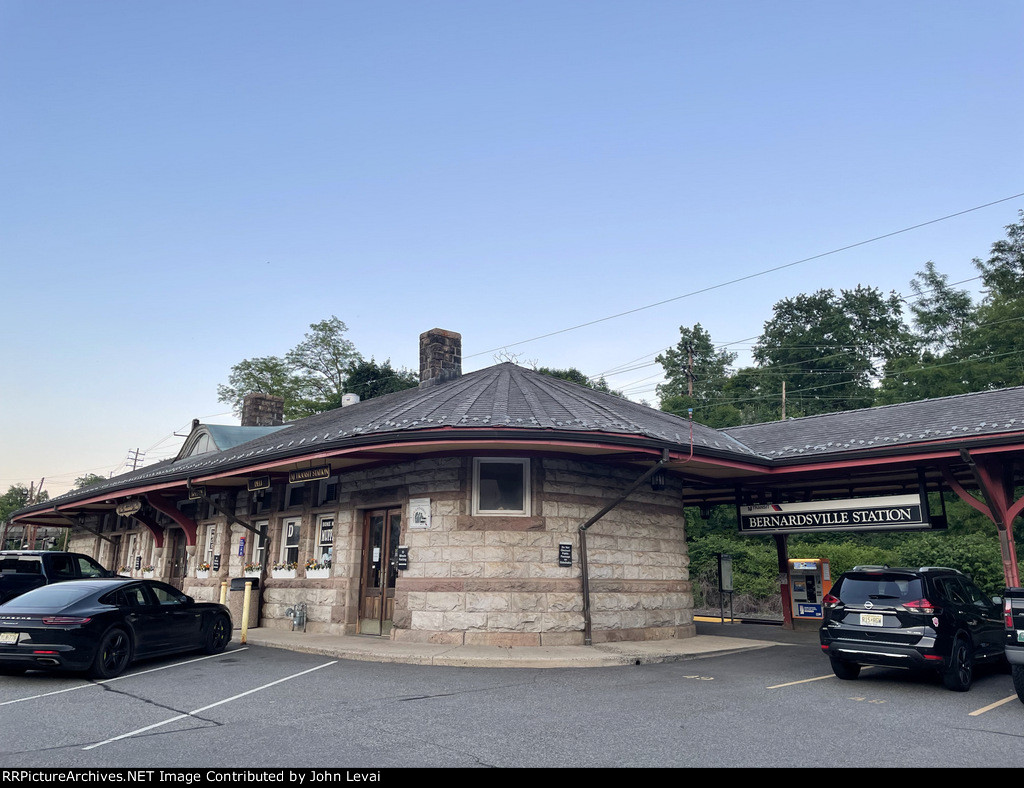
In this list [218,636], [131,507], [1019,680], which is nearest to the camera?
[1019,680]

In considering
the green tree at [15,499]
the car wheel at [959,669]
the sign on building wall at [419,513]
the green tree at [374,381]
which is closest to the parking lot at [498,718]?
the car wheel at [959,669]

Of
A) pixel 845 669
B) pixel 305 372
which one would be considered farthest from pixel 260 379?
pixel 845 669

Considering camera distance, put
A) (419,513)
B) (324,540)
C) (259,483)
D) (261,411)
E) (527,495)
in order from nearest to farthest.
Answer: (527,495), (419,513), (324,540), (259,483), (261,411)

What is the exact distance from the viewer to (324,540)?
1603 cm

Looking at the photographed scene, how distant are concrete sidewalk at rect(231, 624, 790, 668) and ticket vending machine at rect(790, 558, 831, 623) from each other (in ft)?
17.8

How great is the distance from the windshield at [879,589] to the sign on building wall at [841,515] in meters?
4.52

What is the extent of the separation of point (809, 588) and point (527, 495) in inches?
425

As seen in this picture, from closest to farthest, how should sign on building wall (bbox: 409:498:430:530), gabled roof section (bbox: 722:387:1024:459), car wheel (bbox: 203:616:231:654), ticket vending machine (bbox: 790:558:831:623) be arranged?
car wheel (bbox: 203:616:231:654) < gabled roof section (bbox: 722:387:1024:459) < sign on building wall (bbox: 409:498:430:530) < ticket vending machine (bbox: 790:558:831:623)

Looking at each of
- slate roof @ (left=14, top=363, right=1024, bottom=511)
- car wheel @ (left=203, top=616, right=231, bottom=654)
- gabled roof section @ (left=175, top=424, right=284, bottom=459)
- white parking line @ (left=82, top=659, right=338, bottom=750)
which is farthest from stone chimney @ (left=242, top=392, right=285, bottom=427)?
white parking line @ (left=82, top=659, right=338, bottom=750)

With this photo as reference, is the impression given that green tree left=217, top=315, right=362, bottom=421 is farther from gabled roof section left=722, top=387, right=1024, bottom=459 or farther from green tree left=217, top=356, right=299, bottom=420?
gabled roof section left=722, top=387, right=1024, bottom=459

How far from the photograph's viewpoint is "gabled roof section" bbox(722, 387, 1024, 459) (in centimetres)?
1266

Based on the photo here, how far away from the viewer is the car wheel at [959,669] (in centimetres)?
914

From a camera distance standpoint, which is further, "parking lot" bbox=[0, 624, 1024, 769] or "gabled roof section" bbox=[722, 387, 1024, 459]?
"gabled roof section" bbox=[722, 387, 1024, 459]

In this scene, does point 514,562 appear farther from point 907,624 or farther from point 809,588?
point 809,588
